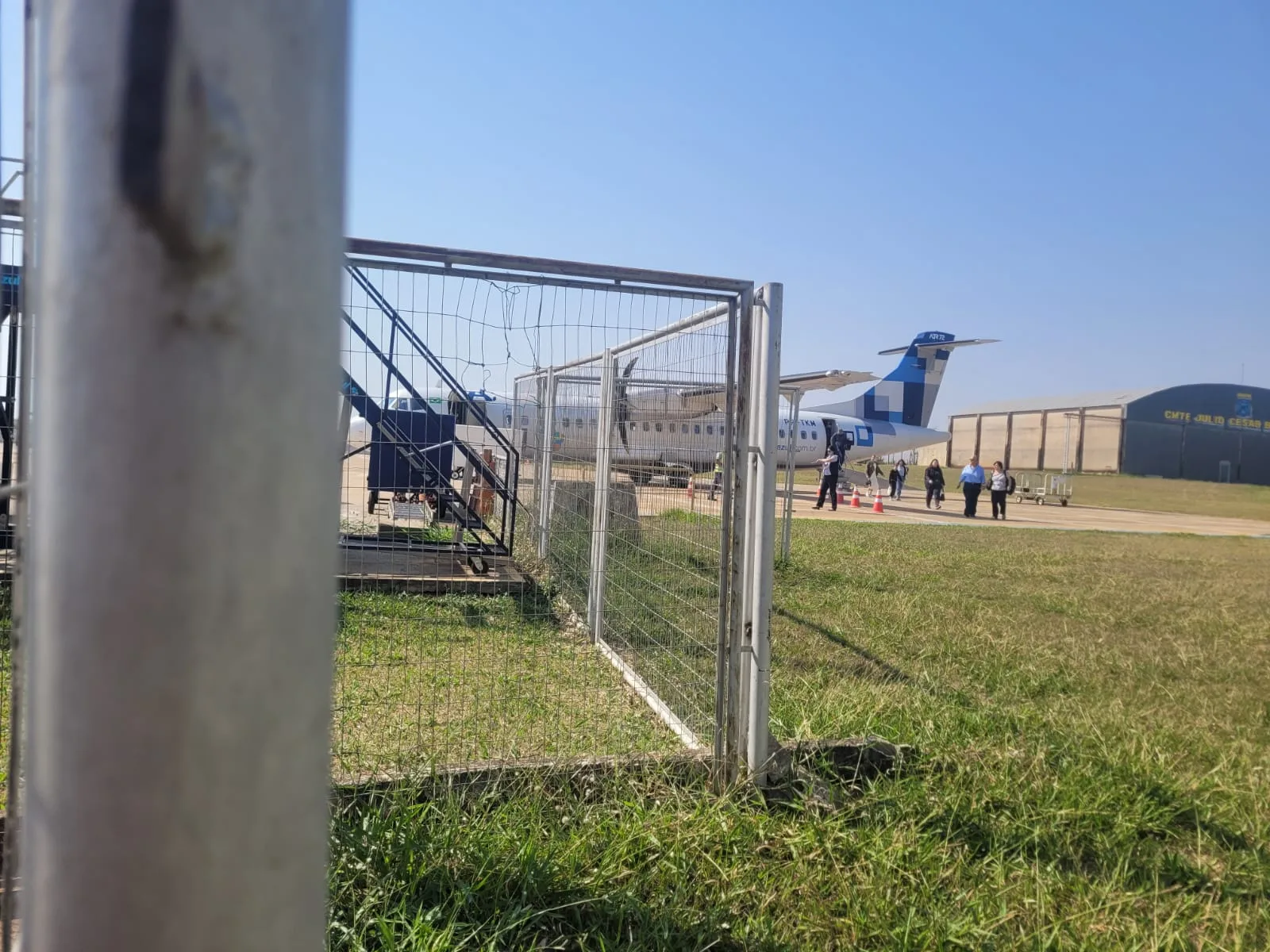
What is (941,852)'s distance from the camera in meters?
3.26

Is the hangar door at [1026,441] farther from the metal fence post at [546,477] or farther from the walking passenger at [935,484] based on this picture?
the metal fence post at [546,477]

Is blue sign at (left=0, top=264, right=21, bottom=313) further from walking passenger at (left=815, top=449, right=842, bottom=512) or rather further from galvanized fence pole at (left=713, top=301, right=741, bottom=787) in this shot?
walking passenger at (left=815, top=449, right=842, bottom=512)

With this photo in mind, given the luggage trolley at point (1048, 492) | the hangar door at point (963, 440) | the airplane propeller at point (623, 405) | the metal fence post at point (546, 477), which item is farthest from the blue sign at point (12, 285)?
the hangar door at point (963, 440)

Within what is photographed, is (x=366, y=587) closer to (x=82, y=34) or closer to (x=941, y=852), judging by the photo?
(x=941, y=852)

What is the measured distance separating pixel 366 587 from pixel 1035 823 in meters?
5.18

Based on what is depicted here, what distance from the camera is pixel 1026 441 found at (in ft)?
184

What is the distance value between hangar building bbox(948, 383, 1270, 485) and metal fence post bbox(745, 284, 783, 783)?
51449mm

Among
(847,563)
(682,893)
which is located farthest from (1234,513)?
(682,893)

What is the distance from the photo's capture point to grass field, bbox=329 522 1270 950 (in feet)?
8.98

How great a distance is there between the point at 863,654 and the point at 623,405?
2.61 meters

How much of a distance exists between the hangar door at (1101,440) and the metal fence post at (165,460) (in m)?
56.4

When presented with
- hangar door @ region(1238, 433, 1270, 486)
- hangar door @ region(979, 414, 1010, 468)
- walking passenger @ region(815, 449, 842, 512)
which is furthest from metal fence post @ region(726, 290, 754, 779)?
hangar door @ region(1238, 433, 1270, 486)

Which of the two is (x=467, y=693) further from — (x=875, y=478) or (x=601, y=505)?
(x=875, y=478)

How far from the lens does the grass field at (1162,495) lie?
31859 mm
